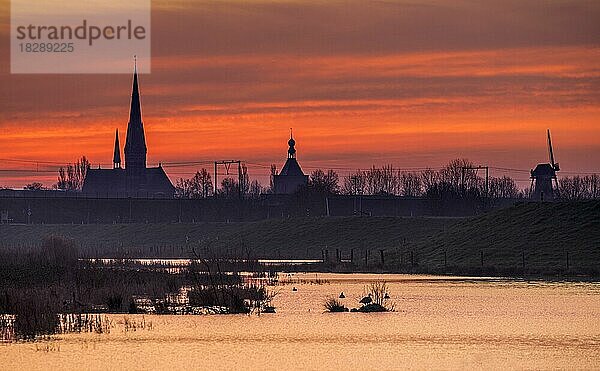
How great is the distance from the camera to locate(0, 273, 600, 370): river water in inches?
1500

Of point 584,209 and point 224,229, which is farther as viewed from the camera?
point 224,229

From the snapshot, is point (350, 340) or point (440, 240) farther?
point (440, 240)

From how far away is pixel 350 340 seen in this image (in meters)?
43.6

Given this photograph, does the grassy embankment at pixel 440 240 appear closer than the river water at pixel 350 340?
No

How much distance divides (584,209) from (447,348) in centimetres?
6463

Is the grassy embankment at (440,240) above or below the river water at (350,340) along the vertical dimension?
above

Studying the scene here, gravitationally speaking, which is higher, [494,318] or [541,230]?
[541,230]

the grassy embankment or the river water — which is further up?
the grassy embankment

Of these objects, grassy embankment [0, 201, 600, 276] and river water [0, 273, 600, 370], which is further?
grassy embankment [0, 201, 600, 276]

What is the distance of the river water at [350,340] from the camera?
38.1 metres

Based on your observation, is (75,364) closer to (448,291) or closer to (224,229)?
(448,291)

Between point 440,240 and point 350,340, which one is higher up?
point 440,240

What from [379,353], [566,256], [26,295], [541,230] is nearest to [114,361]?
[379,353]

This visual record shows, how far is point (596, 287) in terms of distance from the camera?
69.9 metres
